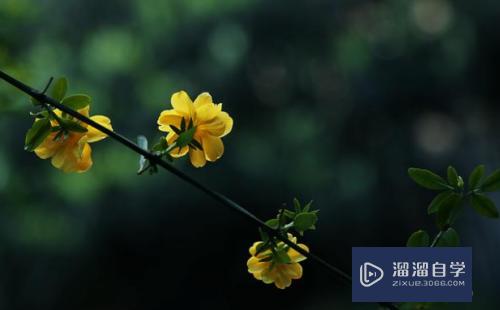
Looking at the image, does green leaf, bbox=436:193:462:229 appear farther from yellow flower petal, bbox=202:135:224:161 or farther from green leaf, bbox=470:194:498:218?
yellow flower petal, bbox=202:135:224:161

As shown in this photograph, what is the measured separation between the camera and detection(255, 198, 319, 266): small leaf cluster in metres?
0.33

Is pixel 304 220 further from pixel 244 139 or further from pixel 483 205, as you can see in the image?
pixel 244 139

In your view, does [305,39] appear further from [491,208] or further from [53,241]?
[491,208]

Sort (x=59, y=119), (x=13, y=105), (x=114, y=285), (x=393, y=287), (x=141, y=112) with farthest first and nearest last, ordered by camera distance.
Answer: (x=114, y=285) < (x=141, y=112) < (x=13, y=105) < (x=393, y=287) < (x=59, y=119)

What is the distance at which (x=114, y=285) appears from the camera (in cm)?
284

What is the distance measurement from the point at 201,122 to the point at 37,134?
0.26ft

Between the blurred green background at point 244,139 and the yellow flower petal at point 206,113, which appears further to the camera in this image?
the blurred green background at point 244,139

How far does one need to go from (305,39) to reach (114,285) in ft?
4.23

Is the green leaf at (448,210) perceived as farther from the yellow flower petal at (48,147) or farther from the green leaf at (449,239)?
the yellow flower petal at (48,147)

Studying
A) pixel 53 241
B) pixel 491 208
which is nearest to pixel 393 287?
pixel 491 208

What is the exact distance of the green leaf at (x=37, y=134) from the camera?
0.31 m

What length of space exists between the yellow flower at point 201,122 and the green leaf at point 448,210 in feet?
0.39

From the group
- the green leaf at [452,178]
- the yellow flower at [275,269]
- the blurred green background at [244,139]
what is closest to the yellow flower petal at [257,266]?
the yellow flower at [275,269]

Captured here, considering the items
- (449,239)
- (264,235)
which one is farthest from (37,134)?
(449,239)
